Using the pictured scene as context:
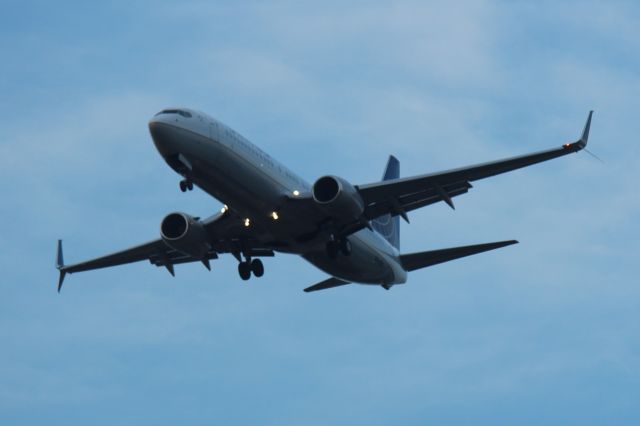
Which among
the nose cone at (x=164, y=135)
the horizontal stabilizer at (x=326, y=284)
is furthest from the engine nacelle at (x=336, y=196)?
the horizontal stabilizer at (x=326, y=284)

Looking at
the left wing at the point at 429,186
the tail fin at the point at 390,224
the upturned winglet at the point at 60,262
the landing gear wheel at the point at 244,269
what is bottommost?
the landing gear wheel at the point at 244,269

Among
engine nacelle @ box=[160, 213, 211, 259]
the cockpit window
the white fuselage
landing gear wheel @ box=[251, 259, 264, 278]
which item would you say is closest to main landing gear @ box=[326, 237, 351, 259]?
the white fuselage

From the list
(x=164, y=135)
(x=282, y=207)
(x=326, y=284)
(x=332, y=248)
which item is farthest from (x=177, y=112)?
(x=326, y=284)

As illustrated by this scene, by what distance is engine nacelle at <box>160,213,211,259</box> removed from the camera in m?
49.8

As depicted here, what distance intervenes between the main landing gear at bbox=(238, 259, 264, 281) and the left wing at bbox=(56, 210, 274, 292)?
36cm

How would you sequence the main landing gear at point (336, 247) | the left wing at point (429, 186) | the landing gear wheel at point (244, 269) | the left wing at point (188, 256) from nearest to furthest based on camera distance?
1. the left wing at point (429, 186)
2. the main landing gear at point (336, 247)
3. the left wing at point (188, 256)
4. the landing gear wheel at point (244, 269)

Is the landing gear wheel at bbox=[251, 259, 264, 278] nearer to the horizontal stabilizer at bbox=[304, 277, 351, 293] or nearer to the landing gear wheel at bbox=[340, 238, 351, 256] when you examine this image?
the horizontal stabilizer at bbox=[304, 277, 351, 293]

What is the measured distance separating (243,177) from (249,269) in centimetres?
723

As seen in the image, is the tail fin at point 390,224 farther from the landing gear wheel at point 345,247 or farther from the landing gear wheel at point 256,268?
the landing gear wheel at point 345,247

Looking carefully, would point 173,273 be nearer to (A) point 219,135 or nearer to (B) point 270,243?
(B) point 270,243

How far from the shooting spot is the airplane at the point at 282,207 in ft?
148

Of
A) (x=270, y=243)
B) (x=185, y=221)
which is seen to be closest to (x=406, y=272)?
(x=270, y=243)

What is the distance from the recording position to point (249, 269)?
52.0 metres

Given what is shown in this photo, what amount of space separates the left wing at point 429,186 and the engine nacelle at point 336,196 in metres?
1.39
